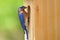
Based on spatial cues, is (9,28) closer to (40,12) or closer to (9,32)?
(9,32)

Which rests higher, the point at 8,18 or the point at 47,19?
the point at 47,19

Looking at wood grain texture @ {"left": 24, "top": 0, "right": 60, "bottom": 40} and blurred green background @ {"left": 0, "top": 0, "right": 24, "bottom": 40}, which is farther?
blurred green background @ {"left": 0, "top": 0, "right": 24, "bottom": 40}

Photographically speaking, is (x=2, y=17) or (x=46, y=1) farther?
(x=2, y=17)

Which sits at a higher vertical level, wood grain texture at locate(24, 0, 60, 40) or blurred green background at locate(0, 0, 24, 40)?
wood grain texture at locate(24, 0, 60, 40)

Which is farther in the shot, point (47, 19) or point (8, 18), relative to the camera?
point (8, 18)

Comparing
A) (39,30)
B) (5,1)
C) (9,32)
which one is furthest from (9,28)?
(39,30)

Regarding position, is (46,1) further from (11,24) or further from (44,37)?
(11,24)

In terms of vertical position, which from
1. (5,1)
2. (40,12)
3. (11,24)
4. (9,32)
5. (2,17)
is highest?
(40,12)

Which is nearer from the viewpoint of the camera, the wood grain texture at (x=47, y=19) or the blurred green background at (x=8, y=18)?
the wood grain texture at (x=47, y=19)

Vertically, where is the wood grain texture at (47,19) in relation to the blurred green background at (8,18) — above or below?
above

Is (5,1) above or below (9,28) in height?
above
